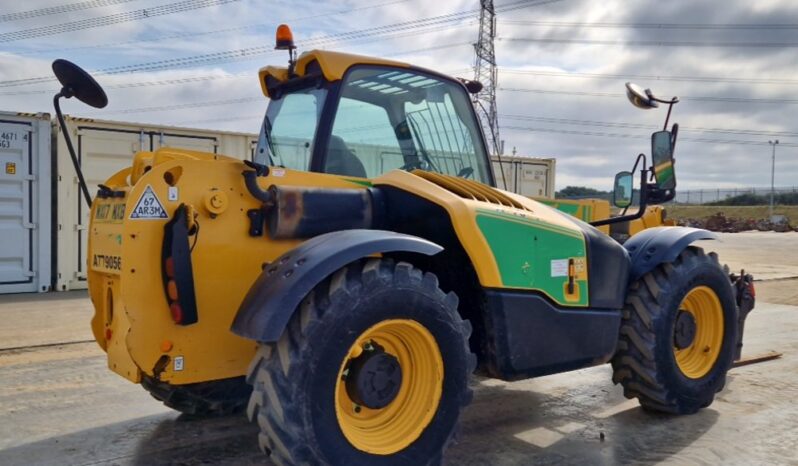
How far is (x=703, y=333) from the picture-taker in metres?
5.16

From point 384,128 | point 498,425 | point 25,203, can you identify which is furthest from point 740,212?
point 384,128

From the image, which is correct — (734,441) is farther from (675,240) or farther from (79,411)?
(79,411)

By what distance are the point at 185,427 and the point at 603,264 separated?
2855 millimetres

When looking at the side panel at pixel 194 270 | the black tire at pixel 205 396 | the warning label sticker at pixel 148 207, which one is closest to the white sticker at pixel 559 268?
the side panel at pixel 194 270

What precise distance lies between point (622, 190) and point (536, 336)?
1520 millimetres

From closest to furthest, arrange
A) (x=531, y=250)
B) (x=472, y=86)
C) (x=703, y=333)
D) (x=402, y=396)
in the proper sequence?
(x=402, y=396)
(x=531, y=250)
(x=472, y=86)
(x=703, y=333)

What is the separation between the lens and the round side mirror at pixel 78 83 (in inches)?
140

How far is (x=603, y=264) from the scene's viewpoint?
4.41m

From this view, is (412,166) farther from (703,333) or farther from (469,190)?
(703,333)

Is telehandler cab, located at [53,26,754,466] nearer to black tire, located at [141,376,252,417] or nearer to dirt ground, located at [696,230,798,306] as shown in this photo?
black tire, located at [141,376,252,417]

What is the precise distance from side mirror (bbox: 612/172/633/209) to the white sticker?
1038 mm

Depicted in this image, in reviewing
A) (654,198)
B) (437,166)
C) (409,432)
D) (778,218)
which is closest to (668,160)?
(654,198)

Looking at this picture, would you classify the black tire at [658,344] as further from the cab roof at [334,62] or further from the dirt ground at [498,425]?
the cab roof at [334,62]

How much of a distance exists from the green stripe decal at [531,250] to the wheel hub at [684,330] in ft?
3.38
